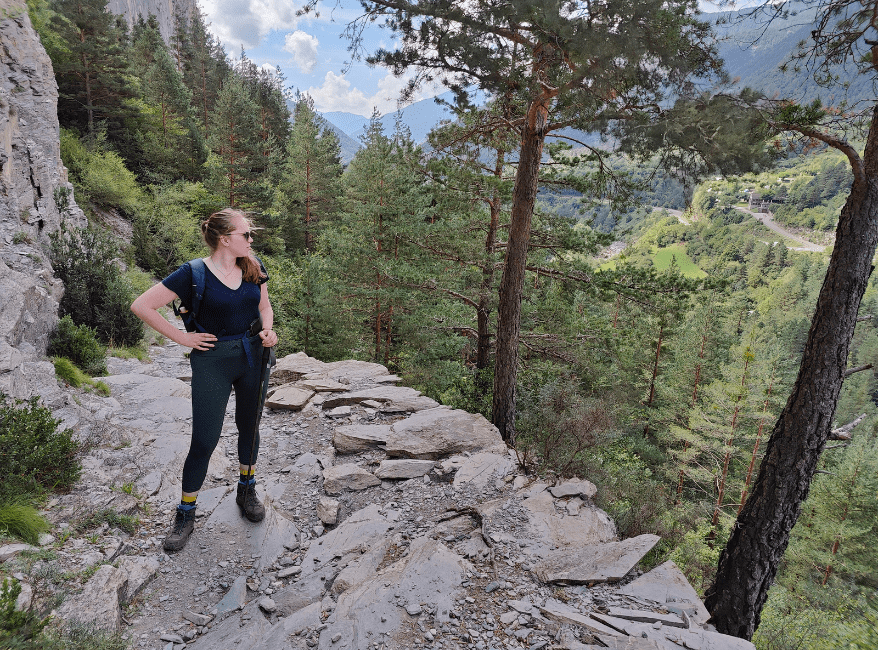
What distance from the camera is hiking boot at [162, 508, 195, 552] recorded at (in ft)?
11.1

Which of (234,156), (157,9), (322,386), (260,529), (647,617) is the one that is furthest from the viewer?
(157,9)

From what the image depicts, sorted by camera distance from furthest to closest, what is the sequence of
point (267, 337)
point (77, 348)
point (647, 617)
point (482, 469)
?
point (77, 348) → point (482, 469) → point (267, 337) → point (647, 617)

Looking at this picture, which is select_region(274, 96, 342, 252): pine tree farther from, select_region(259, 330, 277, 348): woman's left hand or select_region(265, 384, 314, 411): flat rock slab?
select_region(259, 330, 277, 348): woman's left hand

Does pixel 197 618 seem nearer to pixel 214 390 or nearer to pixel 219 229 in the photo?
pixel 214 390

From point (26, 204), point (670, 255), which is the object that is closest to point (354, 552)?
point (26, 204)

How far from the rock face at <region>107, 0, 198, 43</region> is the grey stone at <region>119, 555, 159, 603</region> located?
58676 mm

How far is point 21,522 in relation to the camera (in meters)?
2.87

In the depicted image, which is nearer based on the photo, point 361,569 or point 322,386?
point 361,569

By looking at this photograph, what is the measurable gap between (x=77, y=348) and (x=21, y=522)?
443cm

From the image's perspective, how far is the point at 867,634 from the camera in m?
5.30

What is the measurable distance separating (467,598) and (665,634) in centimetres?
128

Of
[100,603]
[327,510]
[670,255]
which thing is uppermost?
[670,255]

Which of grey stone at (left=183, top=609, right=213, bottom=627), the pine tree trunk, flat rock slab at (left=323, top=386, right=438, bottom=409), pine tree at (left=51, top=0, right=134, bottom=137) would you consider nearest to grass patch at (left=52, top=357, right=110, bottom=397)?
flat rock slab at (left=323, top=386, right=438, bottom=409)

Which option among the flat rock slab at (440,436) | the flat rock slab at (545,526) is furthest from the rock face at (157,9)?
the flat rock slab at (545,526)
